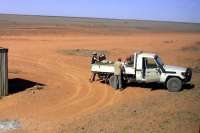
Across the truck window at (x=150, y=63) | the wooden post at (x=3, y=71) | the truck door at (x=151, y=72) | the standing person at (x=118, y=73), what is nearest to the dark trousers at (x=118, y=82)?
the standing person at (x=118, y=73)

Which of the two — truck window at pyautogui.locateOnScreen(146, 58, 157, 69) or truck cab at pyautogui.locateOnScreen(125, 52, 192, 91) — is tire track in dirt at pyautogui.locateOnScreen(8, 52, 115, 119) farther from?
truck window at pyautogui.locateOnScreen(146, 58, 157, 69)

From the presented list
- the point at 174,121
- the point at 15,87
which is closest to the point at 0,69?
the point at 15,87

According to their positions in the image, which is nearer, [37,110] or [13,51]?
[37,110]

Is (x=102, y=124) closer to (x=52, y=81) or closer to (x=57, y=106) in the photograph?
(x=57, y=106)

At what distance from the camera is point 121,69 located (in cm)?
1983

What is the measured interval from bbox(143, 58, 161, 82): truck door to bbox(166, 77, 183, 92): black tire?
0.58m

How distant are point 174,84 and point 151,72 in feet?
3.90

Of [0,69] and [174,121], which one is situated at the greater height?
[0,69]

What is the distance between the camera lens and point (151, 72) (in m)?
19.7

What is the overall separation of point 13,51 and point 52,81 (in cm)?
1362

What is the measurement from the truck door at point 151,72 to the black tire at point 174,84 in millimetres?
581

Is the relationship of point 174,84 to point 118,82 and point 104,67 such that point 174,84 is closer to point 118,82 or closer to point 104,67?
point 118,82

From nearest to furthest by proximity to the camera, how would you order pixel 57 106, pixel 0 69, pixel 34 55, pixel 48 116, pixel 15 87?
1. pixel 48 116
2. pixel 57 106
3. pixel 0 69
4. pixel 15 87
5. pixel 34 55

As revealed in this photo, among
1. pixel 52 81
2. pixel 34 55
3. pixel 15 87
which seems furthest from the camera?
pixel 34 55
